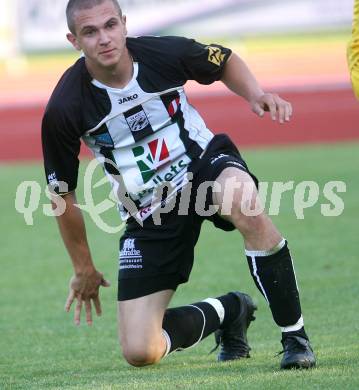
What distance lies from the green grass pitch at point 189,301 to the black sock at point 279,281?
0.26 metres

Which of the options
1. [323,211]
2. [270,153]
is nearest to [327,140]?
[270,153]

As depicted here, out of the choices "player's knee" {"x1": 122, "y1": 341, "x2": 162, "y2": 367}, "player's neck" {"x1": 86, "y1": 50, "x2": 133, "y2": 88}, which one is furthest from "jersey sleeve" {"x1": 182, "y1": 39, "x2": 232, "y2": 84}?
"player's knee" {"x1": 122, "y1": 341, "x2": 162, "y2": 367}

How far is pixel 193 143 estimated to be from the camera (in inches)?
207

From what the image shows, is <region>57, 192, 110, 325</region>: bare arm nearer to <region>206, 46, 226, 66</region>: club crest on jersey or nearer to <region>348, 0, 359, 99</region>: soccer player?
<region>206, 46, 226, 66</region>: club crest on jersey

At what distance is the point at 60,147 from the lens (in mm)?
5148

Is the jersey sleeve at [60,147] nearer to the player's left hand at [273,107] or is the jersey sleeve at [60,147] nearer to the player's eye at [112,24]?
the player's eye at [112,24]

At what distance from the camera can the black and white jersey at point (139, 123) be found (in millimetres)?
5168

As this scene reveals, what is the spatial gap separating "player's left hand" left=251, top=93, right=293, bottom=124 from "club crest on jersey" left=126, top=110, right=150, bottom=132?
53 centimetres

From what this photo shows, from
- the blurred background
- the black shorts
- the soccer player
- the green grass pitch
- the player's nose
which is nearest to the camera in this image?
the soccer player

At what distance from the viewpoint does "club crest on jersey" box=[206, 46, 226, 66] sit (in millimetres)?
5355

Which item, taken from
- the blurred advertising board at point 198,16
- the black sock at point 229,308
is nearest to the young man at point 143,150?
the black sock at point 229,308

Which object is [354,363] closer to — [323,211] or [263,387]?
[263,387]

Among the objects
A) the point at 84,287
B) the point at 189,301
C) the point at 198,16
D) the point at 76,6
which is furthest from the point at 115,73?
the point at 198,16

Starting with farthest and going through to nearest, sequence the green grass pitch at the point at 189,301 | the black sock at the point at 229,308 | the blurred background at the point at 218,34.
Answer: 1. the blurred background at the point at 218,34
2. the black sock at the point at 229,308
3. the green grass pitch at the point at 189,301
